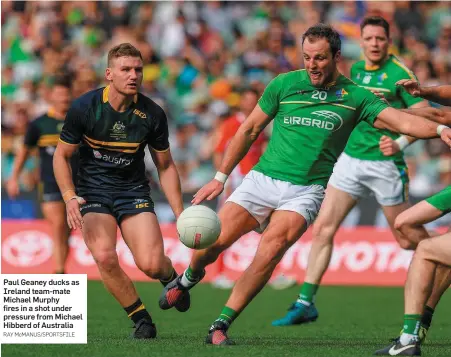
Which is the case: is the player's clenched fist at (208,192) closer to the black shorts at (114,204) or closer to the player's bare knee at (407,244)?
the black shorts at (114,204)

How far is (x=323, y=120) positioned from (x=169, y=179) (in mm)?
1505

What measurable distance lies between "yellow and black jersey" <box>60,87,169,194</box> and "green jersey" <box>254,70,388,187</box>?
104 cm

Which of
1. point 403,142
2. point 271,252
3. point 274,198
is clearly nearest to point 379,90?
point 403,142

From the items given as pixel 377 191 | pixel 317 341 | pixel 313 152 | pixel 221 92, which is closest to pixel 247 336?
pixel 317 341

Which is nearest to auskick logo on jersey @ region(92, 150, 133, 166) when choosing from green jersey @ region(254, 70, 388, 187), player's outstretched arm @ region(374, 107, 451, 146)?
green jersey @ region(254, 70, 388, 187)

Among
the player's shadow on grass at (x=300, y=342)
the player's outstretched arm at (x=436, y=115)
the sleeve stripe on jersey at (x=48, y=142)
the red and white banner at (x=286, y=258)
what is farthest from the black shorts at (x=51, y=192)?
the player's outstretched arm at (x=436, y=115)

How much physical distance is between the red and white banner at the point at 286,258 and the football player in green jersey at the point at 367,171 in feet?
16.3

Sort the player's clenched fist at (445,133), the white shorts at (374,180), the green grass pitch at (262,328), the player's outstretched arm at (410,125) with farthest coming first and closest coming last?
1. the white shorts at (374,180)
2. the player's outstretched arm at (410,125)
3. the green grass pitch at (262,328)
4. the player's clenched fist at (445,133)

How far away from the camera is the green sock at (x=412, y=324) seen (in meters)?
8.17

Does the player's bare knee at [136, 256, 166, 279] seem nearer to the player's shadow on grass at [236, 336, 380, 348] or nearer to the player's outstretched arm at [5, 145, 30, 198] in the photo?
the player's shadow on grass at [236, 336, 380, 348]

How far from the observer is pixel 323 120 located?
920 centimetres

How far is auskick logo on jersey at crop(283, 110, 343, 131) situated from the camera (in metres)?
9.20

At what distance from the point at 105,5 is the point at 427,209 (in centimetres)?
1549

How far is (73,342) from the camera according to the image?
27.0 ft
